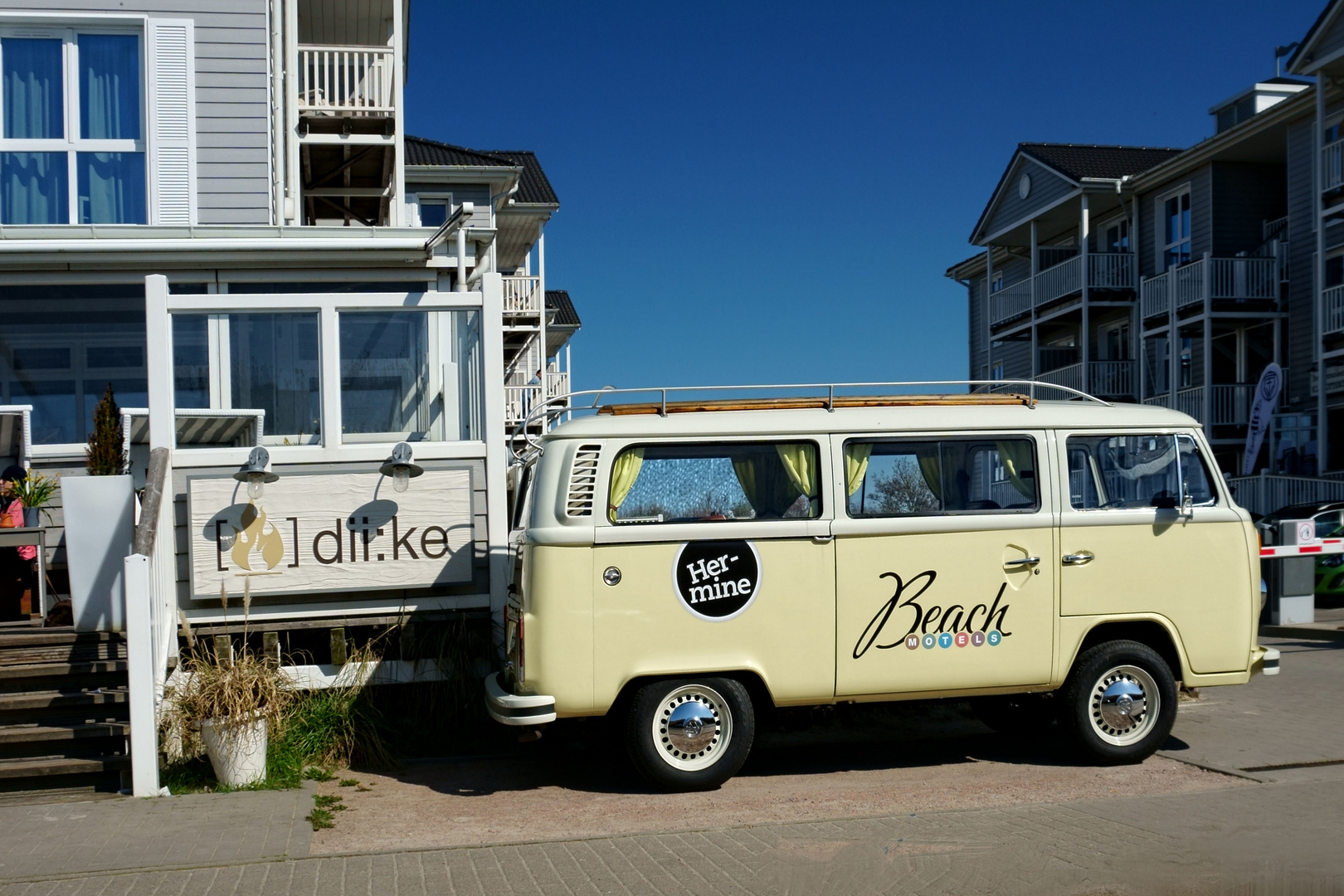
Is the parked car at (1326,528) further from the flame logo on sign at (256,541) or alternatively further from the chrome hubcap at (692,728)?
the flame logo on sign at (256,541)

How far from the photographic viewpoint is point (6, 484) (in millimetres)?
9688

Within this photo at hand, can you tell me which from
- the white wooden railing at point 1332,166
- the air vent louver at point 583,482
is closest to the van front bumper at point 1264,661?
the air vent louver at point 583,482

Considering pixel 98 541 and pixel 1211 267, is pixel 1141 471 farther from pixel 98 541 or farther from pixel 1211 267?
pixel 1211 267

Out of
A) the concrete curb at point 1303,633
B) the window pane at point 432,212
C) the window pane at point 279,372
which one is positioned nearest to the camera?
the window pane at point 279,372

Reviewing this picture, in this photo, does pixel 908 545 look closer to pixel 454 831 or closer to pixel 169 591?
pixel 454 831

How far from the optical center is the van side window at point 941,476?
7.78m

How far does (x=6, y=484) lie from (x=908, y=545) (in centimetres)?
705

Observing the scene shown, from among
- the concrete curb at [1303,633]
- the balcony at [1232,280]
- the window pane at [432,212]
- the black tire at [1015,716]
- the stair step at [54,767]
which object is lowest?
the concrete curb at [1303,633]

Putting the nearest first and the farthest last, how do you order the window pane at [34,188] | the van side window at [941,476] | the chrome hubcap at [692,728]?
1. the chrome hubcap at [692,728]
2. the van side window at [941,476]
3. the window pane at [34,188]

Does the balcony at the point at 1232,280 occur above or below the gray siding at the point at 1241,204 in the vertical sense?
below

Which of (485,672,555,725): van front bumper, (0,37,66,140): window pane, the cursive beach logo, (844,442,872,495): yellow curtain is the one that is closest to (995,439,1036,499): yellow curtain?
the cursive beach logo

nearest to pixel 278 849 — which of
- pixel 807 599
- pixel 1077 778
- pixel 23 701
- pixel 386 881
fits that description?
pixel 386 881

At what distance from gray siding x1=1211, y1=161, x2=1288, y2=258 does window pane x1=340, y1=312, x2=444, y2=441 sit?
22713 millimetres

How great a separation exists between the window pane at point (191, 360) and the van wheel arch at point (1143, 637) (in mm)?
6126
